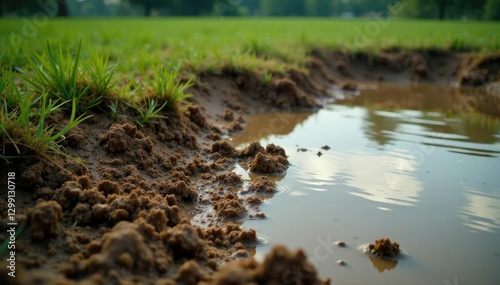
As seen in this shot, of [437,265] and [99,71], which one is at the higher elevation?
[99,71]

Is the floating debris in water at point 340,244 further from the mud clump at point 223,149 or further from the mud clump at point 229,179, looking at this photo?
the mud clump at point 223,149

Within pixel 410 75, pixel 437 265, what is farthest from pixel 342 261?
pixel 410 75

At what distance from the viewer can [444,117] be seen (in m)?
6.56

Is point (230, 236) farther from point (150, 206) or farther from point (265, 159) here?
point (265, 159)

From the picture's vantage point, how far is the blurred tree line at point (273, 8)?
30133 mm

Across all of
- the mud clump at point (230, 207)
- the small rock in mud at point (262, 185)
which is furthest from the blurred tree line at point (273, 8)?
the mud clump at point (230, 207)

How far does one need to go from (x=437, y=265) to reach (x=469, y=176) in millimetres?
1740

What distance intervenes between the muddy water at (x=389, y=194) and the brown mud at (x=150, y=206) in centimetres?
25

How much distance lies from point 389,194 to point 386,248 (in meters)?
0.99

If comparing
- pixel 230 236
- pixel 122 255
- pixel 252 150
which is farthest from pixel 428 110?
pixel 122 255

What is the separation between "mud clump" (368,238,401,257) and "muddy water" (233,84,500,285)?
0.05 metres

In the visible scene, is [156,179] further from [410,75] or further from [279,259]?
[410,75]

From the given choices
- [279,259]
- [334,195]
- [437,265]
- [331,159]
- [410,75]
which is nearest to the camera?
[279,259]

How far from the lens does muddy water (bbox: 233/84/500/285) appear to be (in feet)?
8.71
